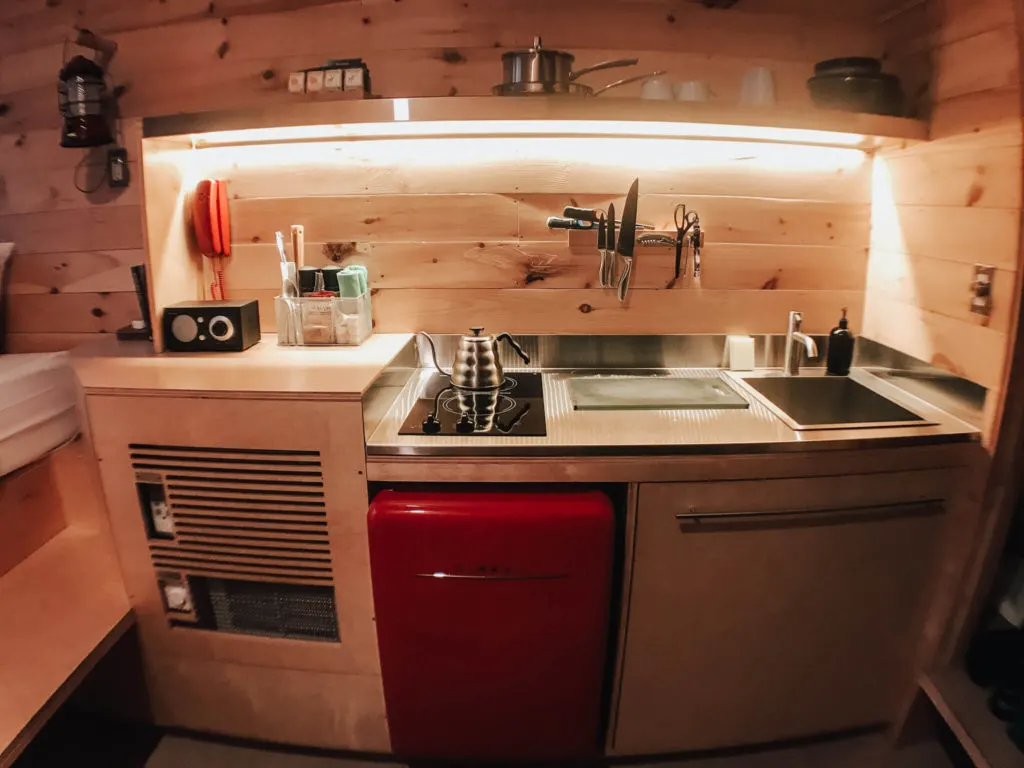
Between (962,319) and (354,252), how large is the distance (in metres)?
1.67

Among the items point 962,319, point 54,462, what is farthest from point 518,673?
point 54,462

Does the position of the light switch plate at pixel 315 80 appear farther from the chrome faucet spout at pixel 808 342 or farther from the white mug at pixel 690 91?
the chrome faucet spout at pixel 808 342

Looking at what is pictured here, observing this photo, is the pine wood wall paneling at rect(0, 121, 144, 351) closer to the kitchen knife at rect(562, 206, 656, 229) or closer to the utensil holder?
the utensil holder

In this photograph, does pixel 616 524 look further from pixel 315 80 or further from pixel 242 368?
pixel 315 80

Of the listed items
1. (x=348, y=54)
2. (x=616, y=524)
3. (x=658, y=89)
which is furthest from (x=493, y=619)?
(x=348, y=54)

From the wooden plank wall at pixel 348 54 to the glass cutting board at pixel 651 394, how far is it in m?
0.23

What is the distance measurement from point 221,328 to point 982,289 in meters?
1.92

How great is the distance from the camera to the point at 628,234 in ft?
5.60

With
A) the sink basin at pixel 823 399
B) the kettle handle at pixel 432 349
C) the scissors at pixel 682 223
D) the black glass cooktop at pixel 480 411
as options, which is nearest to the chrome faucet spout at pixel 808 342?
the sink basin at pixel 823 399

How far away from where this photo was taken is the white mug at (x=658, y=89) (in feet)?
5.32

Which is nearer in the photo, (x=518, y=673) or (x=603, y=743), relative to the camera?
(x=518, y=673)

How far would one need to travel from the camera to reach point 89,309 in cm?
202

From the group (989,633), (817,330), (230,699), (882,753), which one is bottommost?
(882,753)

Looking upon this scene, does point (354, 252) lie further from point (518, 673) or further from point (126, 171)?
point (518, 673)
